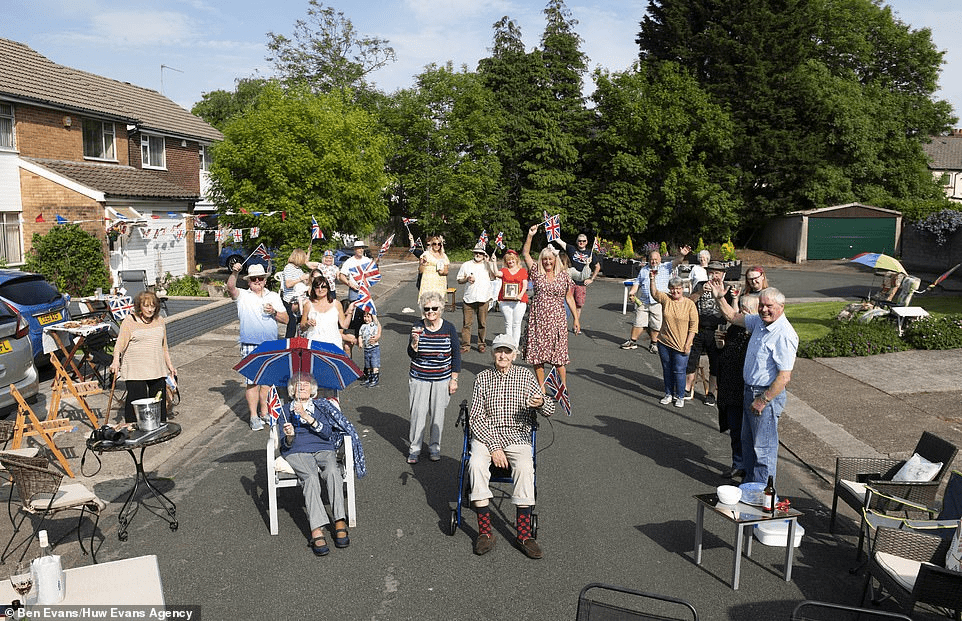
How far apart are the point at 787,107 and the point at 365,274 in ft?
111

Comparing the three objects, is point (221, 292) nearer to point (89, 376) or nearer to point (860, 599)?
point (89, 376)

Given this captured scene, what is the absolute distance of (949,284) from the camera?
84.8 ft

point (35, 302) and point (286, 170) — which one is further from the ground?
point (286, 170)

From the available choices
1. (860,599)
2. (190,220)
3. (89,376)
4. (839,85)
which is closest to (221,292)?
(190,220)

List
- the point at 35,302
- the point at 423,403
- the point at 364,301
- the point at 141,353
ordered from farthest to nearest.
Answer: the point at 364,301 < the point at 35,302 < the point at 141,353 < the point at 423,403

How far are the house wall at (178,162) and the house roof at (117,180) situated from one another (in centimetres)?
78

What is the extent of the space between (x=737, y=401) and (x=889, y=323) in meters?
9.41

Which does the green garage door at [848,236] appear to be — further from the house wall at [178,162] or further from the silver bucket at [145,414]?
the silver bucket at [145,414]

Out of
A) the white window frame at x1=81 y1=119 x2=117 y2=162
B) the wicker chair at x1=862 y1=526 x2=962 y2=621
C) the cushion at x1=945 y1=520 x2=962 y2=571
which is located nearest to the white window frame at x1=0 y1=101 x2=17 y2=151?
the white window frame at x1=81 y1=119 x2=117 y2=162

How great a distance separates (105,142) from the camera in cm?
2719

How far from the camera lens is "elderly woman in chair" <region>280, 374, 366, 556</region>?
20.0 feet

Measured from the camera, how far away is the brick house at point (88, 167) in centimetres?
2228

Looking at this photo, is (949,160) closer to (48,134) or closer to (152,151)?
(152,151)

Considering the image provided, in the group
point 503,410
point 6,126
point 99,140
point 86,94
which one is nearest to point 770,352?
point 503,410
